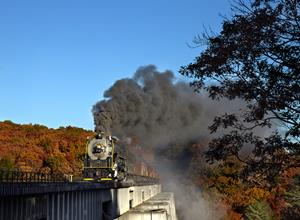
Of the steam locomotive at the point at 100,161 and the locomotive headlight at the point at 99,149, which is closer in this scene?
the steam locomotive at the point at 100,161

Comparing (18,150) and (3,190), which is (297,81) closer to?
(3,190)

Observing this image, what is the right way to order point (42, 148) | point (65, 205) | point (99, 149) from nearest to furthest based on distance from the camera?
point (65, 205)
point (99, 149)
point (42, 148)

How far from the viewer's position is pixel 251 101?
38.2 ft

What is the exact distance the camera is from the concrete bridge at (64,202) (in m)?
12.3

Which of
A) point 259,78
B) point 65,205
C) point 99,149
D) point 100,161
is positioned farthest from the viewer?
point 99,149

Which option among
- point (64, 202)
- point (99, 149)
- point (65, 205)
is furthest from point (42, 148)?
point (64, 202)

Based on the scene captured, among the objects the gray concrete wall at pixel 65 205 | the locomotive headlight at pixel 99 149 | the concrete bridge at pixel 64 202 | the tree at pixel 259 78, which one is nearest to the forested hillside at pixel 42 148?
the locomotive headlight at pixel 99 149

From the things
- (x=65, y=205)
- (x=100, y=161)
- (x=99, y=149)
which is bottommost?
(x=65, y=205)

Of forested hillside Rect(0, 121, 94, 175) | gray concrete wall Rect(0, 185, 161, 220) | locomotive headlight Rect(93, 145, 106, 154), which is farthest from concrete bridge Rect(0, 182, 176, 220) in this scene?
forested hillside Rect(0, 121, 94, 175)

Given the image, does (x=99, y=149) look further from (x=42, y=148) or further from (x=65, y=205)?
(x=42, y=148)

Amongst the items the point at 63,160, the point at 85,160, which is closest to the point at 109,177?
the point at 85,160

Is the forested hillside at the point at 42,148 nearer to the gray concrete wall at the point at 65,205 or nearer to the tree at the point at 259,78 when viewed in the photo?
the gray concrete wall at the point at 65,205

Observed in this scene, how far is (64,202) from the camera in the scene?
17984 mm

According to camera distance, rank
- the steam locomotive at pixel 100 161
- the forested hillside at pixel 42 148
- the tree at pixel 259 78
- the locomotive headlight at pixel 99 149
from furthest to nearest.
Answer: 1. the forested hillside at pixel 42 148
2. the locomotive headlight at pixel 99 149
3. the steam locomotive at pixel 100 161
4. the tree at pixel 259 78
